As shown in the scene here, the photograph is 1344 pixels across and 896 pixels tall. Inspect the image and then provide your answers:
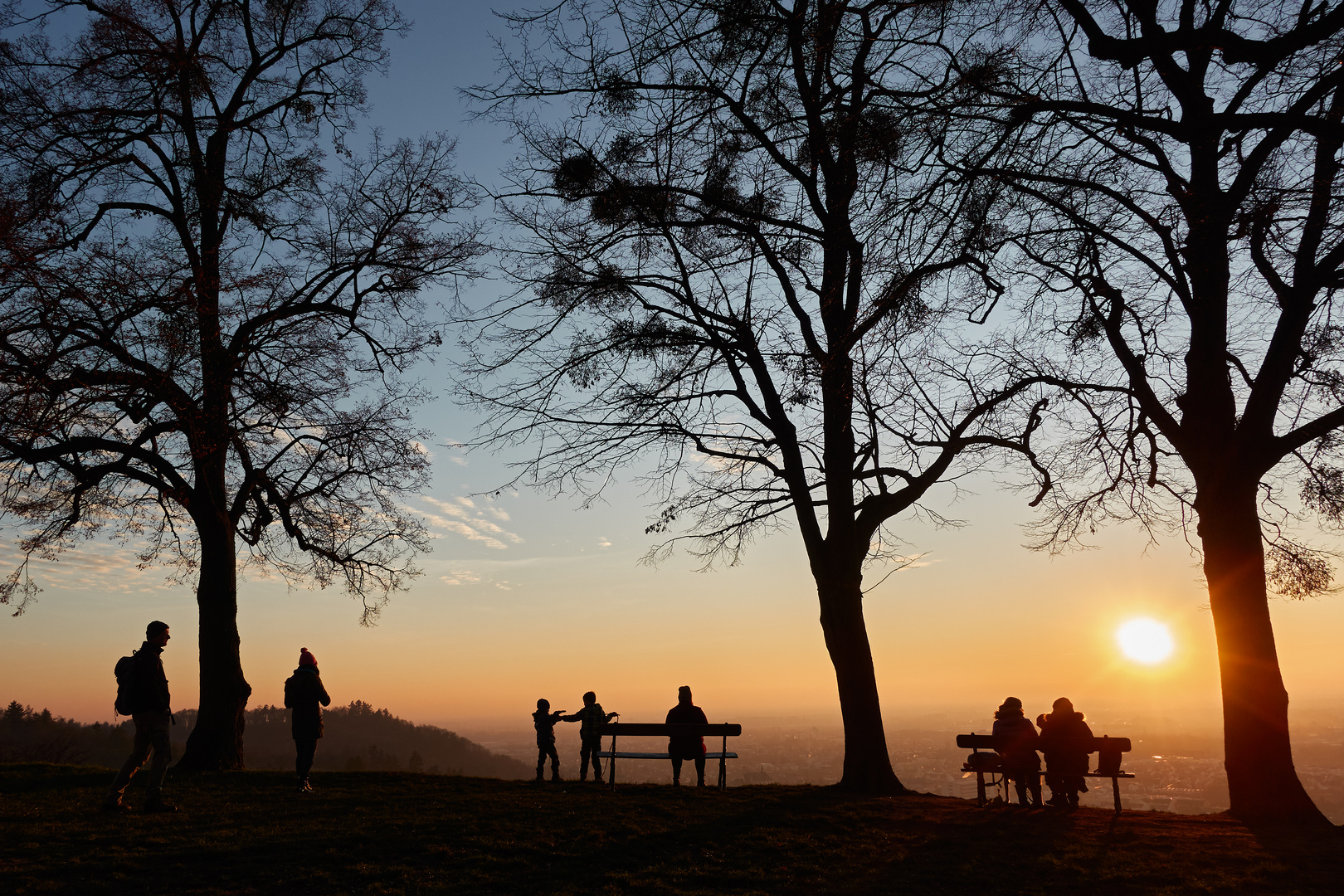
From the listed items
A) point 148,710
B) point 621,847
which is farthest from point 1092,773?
point 148,710

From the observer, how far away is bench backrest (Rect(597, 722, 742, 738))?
12070mm

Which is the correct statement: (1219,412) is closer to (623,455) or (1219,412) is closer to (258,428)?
(623,455)

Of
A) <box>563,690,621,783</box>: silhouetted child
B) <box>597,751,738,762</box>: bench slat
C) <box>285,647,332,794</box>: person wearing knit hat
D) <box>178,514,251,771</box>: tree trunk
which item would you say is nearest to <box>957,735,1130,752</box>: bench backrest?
<box>597,751,738,762</box>: bench slat

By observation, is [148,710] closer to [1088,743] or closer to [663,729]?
[663,729]

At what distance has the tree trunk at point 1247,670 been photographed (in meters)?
9.64

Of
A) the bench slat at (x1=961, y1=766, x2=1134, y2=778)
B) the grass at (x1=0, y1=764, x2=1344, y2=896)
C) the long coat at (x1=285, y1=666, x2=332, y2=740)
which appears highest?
the long coat at (x1=285, y1=666, x2=332, y2=740)

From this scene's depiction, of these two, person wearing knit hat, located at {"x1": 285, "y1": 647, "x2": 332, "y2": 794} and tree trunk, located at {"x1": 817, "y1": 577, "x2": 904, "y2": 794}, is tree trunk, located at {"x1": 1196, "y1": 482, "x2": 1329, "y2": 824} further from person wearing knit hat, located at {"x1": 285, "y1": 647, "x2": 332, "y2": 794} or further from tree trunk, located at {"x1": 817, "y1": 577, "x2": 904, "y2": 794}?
person wearing knit hat, located at {"x1": 285, "y1": 647, "x2": 332, "y2": 794}

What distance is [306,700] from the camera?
37.4 ft

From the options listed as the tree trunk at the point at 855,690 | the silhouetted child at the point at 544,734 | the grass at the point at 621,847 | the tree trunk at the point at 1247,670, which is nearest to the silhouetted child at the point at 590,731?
the silhouetted child at the point at 544,734

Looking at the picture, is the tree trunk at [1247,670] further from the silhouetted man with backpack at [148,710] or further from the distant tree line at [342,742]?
the distant tree line at [342,742]

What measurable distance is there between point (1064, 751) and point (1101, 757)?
16.8 inches

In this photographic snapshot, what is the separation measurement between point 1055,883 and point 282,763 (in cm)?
4310

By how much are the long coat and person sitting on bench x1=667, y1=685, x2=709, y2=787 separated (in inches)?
189

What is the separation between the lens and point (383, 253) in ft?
57.9
